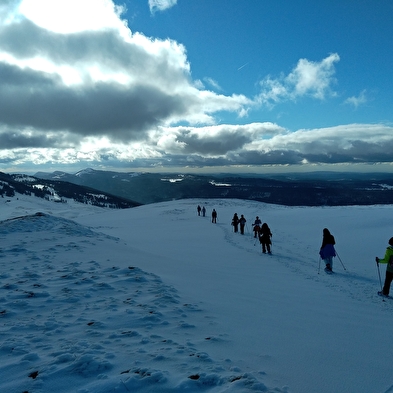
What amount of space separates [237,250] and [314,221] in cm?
1688

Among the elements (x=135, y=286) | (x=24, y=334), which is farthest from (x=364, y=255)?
(x=24, y=334)

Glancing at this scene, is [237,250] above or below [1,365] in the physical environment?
below

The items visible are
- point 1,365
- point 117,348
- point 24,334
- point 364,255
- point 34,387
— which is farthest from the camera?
point 364,255

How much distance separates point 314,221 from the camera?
30.1m

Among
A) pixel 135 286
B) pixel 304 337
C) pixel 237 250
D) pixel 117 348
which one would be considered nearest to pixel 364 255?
pixel 237 250

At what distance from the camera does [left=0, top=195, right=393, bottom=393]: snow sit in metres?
3.81

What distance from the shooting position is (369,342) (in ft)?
17.8

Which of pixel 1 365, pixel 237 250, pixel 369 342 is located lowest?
pixel 237 250

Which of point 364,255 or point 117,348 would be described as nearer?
point 117,348

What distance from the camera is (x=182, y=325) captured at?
5.72 meters

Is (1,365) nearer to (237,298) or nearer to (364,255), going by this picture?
(237,298)

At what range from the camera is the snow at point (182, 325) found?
3.81m

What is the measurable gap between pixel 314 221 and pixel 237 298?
2526cm

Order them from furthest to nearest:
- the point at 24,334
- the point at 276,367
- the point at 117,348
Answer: the point at 24,334 < the point at 117,348 < the point at 276,367
